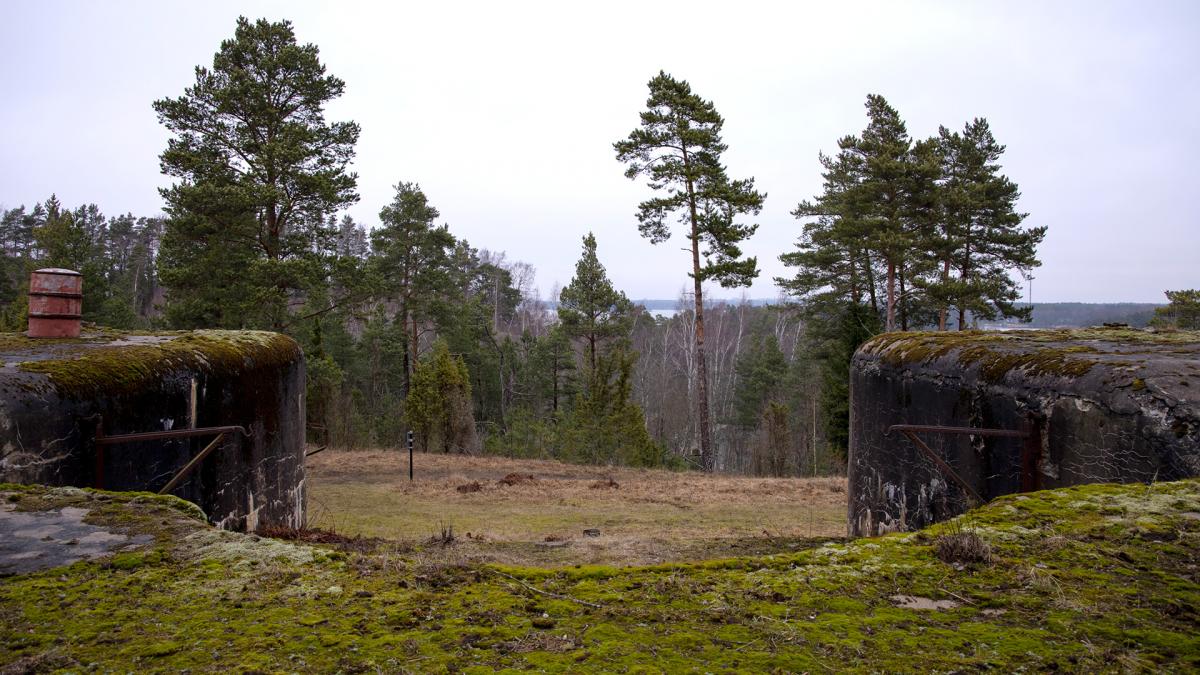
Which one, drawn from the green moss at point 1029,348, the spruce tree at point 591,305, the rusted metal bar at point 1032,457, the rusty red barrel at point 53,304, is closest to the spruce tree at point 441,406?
the spruce tree at point 591,305

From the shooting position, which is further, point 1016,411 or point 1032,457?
point 1016,411

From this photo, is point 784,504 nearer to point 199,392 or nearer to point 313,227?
point 199,392

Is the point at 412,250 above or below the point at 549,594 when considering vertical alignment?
above

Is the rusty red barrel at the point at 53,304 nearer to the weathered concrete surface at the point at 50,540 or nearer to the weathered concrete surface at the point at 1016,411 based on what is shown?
the weathered concrete surface at the point at 50,540

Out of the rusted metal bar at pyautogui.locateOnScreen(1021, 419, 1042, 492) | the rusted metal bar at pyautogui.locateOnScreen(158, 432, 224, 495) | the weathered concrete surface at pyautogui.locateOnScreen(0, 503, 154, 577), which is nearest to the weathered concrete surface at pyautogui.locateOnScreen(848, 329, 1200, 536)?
the rusted metal bar at pyautogui.locateOnScreen(1021, 419, 1042, 492)

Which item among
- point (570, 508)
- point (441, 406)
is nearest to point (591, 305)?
point (441, 406)

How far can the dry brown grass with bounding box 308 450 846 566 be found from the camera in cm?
780

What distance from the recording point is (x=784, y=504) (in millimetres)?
14641

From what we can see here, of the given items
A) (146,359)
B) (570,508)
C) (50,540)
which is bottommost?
(570,508)

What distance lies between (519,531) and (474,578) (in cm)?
877

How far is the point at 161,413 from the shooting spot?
554cm

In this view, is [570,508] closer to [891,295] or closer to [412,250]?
[891,295]

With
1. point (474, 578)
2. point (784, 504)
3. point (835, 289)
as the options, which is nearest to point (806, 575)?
point (474, 578)

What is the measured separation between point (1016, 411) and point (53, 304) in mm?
8601
